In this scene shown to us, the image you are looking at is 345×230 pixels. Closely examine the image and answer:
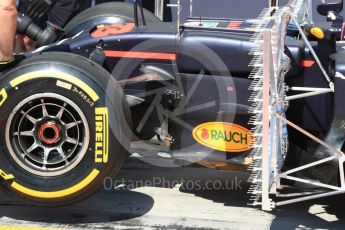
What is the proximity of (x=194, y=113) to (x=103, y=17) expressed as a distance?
1.50 m

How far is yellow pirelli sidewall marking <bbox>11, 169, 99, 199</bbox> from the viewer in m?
3.66

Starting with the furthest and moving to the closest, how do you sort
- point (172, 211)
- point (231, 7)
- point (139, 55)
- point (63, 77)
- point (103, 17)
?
point (231, 7)
point (103, 17)
point (172, 211)
point (139, 55)
point (63, 77)

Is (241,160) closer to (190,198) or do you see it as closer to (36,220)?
(190,198)

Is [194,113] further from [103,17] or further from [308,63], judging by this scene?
[103,17]

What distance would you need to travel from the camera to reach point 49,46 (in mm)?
4203

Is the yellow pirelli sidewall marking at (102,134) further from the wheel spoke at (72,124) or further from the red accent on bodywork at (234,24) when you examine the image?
the red accent on bodywork at (234,24)

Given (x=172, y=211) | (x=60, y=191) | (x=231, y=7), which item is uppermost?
(x=231, y=7)

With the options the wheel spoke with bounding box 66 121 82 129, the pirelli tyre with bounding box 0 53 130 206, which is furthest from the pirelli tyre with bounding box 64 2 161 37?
the wheel spoke with bounding box 66 121 82 129

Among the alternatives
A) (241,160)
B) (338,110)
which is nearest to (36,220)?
(241,160)

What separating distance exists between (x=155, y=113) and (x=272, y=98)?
914 mm

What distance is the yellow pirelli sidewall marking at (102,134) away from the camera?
362 centimetres

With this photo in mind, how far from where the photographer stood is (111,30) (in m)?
4.21

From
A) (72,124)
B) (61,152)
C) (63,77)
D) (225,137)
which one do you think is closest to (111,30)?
(63,77)

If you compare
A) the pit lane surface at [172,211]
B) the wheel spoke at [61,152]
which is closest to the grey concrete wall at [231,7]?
the pit lane surface at [172,211]
